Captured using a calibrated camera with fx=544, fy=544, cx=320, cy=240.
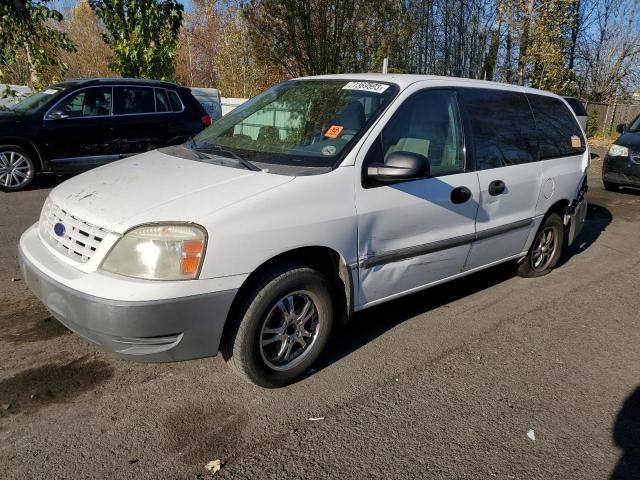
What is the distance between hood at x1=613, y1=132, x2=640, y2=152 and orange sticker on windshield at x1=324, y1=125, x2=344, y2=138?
8387 mm

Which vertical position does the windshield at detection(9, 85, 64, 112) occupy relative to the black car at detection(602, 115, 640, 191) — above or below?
above

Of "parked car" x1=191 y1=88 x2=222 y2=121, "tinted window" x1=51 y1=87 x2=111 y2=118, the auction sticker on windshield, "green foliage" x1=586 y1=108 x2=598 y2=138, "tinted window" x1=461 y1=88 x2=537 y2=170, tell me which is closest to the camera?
the auction sticker on windshield

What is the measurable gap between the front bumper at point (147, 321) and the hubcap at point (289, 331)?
35 centimetres

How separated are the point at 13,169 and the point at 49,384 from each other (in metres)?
6.14

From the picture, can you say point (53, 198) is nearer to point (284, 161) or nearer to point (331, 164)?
point (284, 161)

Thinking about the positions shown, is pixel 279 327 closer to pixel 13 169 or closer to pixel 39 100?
pixel 13 169

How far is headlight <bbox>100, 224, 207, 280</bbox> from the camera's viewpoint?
265 centimetres

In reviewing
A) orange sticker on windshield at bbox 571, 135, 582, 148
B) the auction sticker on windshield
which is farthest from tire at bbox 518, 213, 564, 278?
the auction sticker on windshield

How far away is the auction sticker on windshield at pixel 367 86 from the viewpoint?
3.73 metres

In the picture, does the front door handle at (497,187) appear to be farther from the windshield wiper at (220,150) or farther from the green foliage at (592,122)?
the green foliage at (592,122)

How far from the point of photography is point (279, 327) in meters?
3.14

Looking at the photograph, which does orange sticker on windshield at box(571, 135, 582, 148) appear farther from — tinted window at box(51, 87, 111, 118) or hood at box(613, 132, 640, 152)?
tinted window at box(51, 87, 111, 118)

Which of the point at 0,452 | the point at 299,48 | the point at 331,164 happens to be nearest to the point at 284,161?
the point at 331,164

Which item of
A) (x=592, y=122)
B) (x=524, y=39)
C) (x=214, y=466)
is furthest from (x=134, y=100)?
(x=592, y=122)
